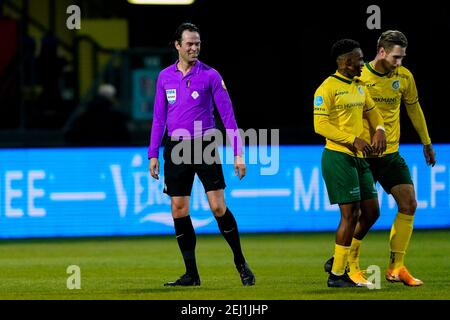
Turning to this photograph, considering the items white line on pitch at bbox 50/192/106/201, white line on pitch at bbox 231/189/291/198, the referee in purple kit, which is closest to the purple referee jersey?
the referee in purple kit

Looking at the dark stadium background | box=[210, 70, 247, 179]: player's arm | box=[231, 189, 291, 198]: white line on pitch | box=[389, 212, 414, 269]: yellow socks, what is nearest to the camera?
box=[210, 70, 247, 179]: player's arm

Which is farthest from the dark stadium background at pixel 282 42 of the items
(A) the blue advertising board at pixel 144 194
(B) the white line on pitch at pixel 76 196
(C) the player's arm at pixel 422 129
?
(C) the player's arm at pixel 422 129

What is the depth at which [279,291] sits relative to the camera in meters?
10.5

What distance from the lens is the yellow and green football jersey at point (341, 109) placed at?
33.9 feet

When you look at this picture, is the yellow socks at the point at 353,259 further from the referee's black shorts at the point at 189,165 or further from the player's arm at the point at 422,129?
the referee's black shorts at the point at 189,165

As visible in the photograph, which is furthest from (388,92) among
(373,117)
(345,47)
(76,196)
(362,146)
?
(76,196)

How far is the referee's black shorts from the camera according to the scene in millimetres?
10734

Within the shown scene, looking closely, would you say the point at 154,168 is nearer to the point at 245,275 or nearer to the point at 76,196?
the point at 245,275

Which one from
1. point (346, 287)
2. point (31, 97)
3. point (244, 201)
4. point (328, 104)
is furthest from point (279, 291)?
point (31, 97)

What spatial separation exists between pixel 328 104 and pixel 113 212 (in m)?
6.97

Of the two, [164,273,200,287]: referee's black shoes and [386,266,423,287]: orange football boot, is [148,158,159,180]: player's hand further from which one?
[386,266,423,287]: orange football boot

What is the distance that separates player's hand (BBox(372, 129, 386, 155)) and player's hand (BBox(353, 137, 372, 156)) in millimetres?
168

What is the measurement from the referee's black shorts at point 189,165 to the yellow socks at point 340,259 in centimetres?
115

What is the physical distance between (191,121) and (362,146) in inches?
59.1
